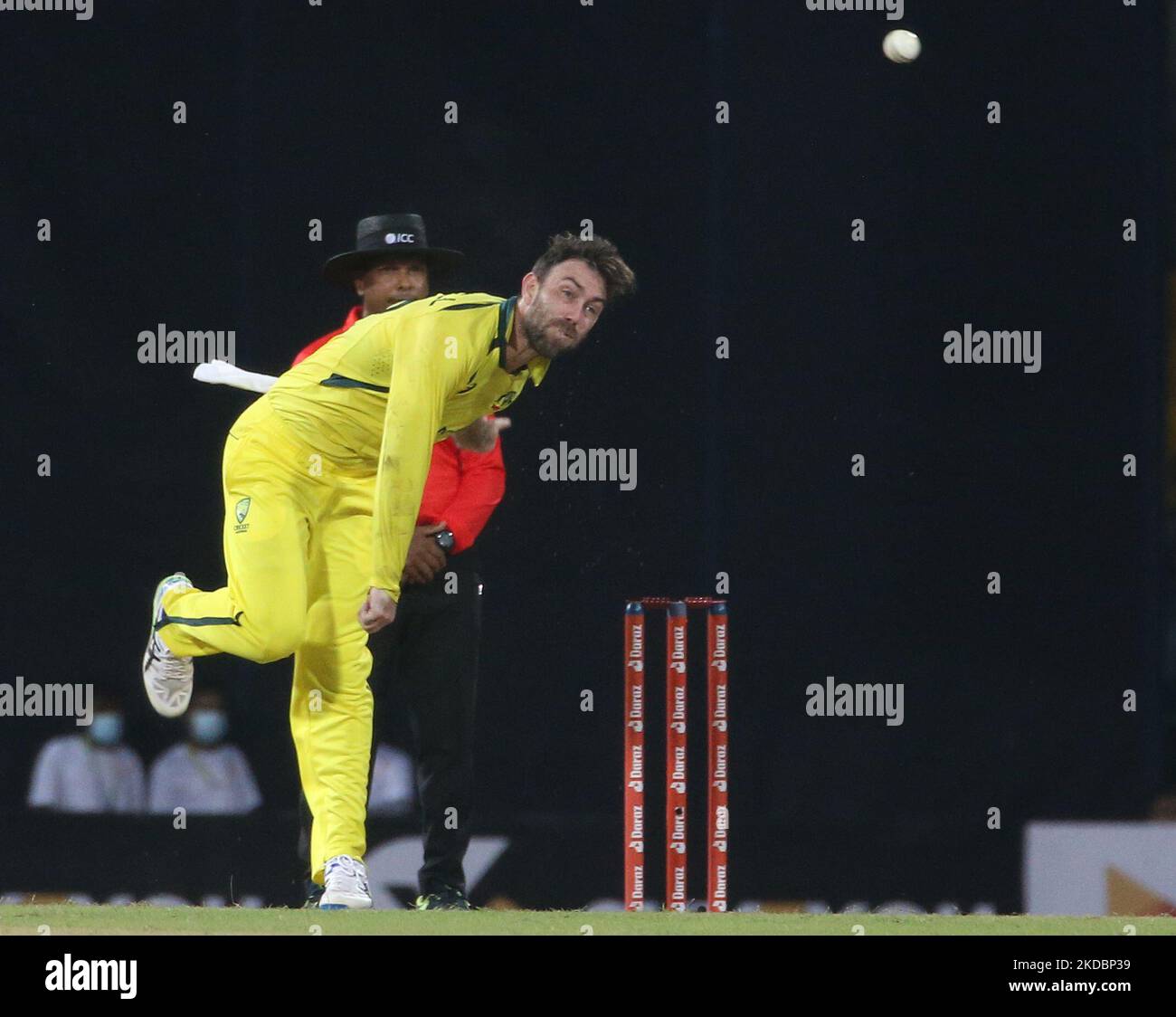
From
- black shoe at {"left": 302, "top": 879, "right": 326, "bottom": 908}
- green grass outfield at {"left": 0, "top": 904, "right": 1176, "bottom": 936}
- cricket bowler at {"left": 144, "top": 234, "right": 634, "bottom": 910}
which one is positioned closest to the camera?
green grass outfield at {"left": 0, "top": 904, "right": 1176, "bottom": 936}

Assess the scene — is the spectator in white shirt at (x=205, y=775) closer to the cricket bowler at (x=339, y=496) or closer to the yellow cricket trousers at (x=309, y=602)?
the cricket bowler at (x=339, y=496)

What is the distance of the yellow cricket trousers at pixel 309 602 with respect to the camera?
5.85 meters

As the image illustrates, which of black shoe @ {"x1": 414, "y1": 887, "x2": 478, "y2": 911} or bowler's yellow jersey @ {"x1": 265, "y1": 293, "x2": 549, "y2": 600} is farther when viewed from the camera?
black shoe @ {"x1": 414, "y1": 887, "x2": 478, "y2": 911}

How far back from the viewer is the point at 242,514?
5.89 metres

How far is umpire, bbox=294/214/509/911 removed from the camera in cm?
661

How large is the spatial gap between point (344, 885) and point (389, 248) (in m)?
2.00
